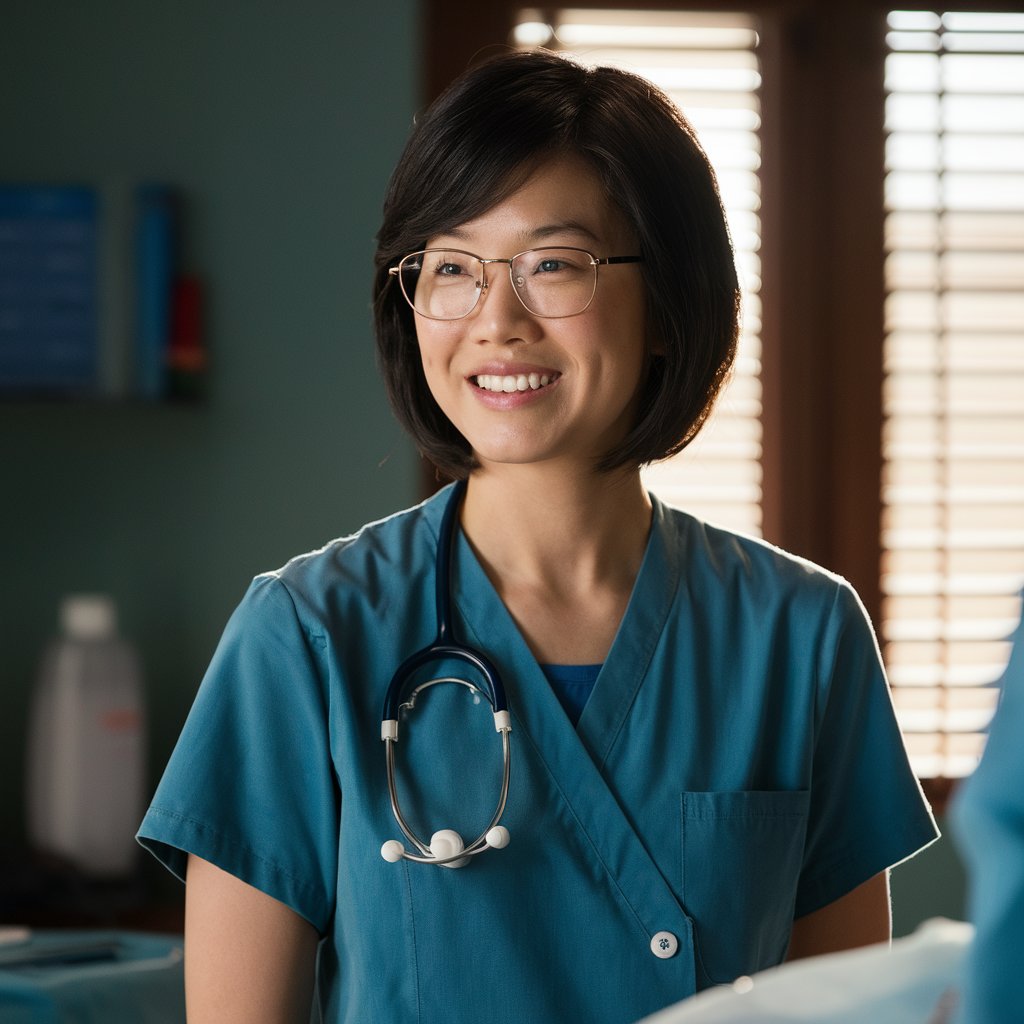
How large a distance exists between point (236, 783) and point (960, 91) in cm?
192

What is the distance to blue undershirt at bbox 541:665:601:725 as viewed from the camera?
1.06 meters

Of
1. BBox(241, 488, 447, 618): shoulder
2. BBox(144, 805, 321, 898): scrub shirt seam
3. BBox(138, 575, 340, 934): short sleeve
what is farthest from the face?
BBox(144, 805, 321, 898): scrub shirt seam

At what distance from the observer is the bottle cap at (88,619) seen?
212 centimetres

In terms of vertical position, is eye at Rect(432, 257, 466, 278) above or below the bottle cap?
above

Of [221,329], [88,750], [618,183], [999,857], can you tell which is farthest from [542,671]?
[221,329]

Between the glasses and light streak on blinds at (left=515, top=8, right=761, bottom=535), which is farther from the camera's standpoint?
light streak on blinds at (left=515, top=8, right=761, bottom=535)

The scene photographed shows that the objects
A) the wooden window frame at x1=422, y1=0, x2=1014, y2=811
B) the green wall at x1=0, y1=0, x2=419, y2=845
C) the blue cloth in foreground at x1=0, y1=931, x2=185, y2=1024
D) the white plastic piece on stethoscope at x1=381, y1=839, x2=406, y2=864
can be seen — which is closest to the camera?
the white plastic piece on stethoscope at x1=381, y1=839, x2=406, y2=864

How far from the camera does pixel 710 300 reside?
111 cm

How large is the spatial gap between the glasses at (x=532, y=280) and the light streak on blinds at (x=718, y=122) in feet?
4.42

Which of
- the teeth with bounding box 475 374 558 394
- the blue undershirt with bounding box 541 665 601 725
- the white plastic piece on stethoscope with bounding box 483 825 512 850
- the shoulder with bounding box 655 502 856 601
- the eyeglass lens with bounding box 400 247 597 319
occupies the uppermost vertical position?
the eyeglass lens with bounding box 400 247 597 319

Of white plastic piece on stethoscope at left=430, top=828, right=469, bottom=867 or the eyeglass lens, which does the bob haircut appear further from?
white plastic piece on stethoscope at left=430, top=828, right=469, bottom=867

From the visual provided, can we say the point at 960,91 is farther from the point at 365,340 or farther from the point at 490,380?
the point at 490,380

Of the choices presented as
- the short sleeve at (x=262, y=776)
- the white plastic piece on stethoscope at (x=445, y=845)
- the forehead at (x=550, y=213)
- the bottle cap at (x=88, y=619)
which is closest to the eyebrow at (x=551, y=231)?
the forehead at (x=550, y=213)

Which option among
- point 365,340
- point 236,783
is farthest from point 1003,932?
point 365,340
